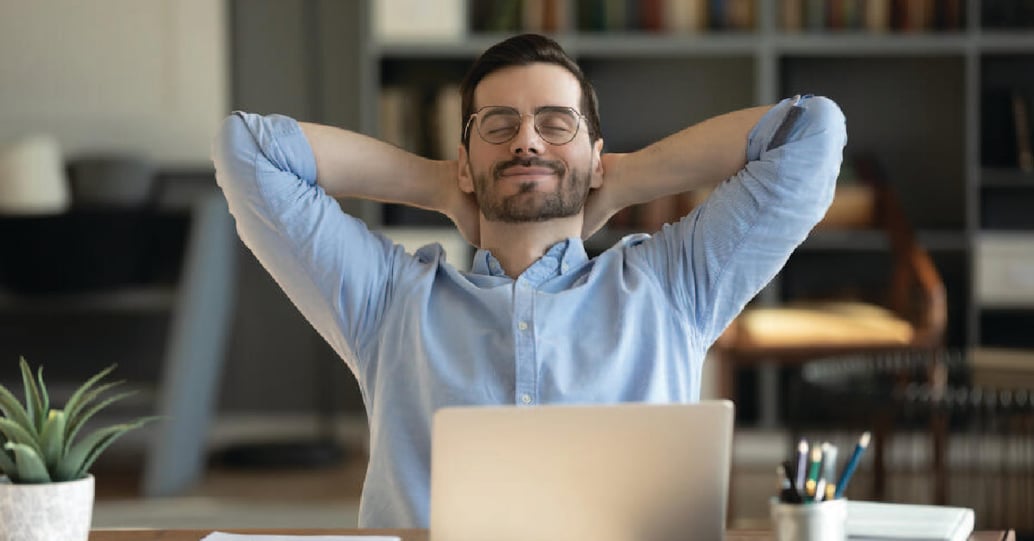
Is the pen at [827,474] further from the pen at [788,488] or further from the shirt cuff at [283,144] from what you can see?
the shirt cuff at [283,144]

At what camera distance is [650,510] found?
1.21 m

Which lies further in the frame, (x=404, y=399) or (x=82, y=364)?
(x=82, y=364)

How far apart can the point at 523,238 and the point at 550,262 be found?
45mm

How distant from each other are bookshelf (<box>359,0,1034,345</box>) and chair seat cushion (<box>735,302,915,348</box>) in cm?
48

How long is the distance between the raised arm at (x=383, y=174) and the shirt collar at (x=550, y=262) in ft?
0.26

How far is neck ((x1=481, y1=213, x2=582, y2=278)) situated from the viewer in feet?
5.74

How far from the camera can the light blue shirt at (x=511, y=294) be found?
5.47ft

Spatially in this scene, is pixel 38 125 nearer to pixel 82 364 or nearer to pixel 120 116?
pixel 120 116

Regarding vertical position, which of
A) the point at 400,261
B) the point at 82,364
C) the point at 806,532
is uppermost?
the point at 400,261

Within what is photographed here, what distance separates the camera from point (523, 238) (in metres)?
1.75

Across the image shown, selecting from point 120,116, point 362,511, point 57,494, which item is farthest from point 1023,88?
point 57,494

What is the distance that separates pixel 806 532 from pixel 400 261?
721 mm

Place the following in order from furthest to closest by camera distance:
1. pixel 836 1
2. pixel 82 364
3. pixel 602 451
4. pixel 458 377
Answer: pixel 82 364
pixel 836 1
pixel 458 377
pixel 602 451

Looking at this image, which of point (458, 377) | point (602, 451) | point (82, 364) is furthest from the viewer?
point (82, 364)
